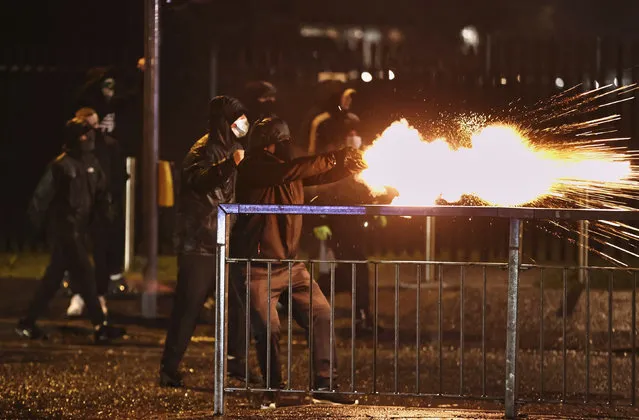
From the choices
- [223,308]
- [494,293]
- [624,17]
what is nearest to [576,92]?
[494,293]

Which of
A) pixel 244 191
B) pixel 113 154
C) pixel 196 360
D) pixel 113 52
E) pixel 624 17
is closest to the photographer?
pixel 244 191

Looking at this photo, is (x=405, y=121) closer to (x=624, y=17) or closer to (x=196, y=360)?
(x=196, y=360)

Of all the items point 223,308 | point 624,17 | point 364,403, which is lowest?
point 364,403

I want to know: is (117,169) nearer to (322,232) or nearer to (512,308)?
(322,232)

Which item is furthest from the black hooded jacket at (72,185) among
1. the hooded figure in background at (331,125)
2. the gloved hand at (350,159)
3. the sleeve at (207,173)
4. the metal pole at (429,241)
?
A: the gloved hand at (350,159)

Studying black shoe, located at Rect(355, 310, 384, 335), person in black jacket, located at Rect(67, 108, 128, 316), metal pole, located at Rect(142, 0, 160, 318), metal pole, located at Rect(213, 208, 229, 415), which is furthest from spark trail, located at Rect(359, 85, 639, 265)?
person in black jacket, located at Rect(67, 108, 128, 316)

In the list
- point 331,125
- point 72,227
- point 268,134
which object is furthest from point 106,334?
point 268,134

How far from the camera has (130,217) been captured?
15695 millimetres

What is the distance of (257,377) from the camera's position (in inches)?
398

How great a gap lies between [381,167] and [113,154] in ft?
17.3

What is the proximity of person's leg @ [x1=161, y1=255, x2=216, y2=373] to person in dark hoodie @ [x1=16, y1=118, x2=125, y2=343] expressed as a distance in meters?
2.11

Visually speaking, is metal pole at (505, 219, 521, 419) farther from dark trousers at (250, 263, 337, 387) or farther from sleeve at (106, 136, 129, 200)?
sleeve at (106, 136, 129, 200)

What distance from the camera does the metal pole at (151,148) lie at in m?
12.9

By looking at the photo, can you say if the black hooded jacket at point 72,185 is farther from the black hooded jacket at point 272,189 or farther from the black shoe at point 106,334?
the black hooded jacket at point 272,189
